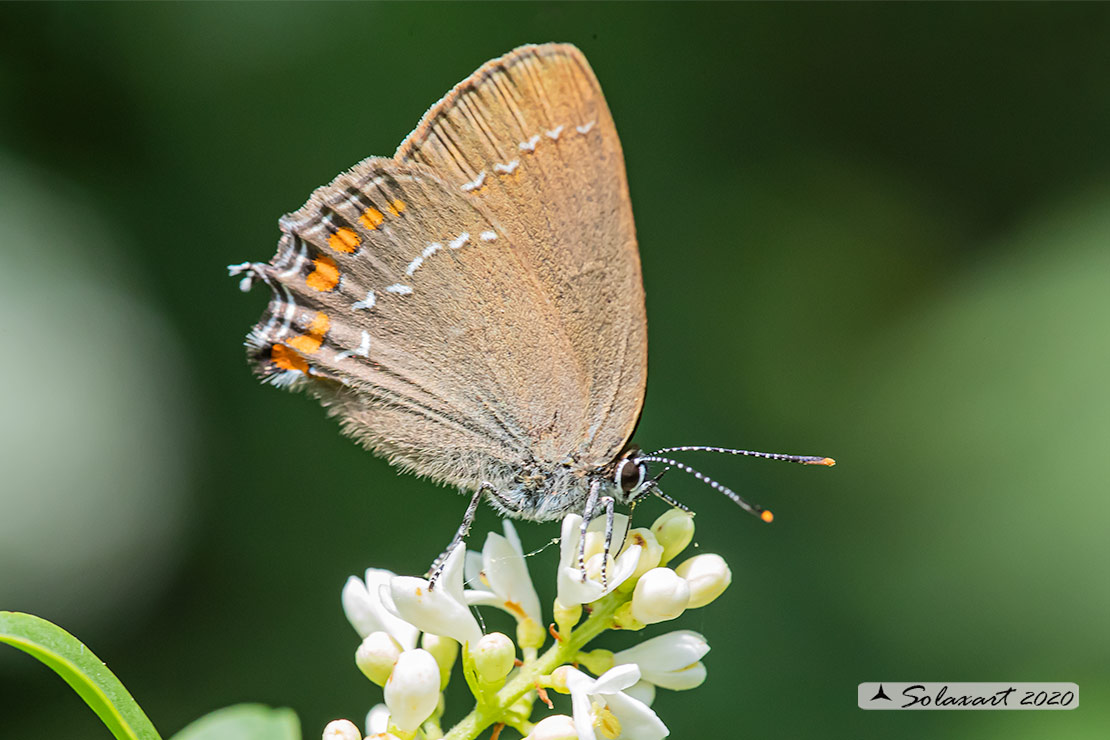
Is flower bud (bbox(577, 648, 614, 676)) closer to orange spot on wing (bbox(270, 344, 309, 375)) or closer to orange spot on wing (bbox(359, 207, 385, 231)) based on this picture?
orange spot on wing (bbox(270, 344, 309, 375))

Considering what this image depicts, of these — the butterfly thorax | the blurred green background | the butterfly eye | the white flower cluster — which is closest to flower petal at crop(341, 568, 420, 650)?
the white flower cluster

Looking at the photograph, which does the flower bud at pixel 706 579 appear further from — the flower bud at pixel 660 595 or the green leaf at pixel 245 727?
the green leaf at pixel 245 727

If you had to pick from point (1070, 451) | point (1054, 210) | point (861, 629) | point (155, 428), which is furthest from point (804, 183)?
point (155, 428)

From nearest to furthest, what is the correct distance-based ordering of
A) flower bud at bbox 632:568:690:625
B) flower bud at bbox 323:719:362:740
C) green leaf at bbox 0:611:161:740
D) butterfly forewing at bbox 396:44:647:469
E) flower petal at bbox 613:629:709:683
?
green leaf at bbox 0:611:161:740, flower bud at bbox 323:719:362:740, flower bud at bbox 632:568:690:625, flower petal at bbox 613:629:709:683, butterfly forewing at bbox 396:44:647:469

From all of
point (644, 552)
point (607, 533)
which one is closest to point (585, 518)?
point (607, 533)

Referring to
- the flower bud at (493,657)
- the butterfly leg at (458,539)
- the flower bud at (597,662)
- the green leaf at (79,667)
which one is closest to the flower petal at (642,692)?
the flower bud at (597,662)

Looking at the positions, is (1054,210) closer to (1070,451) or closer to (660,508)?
(1070,451)
